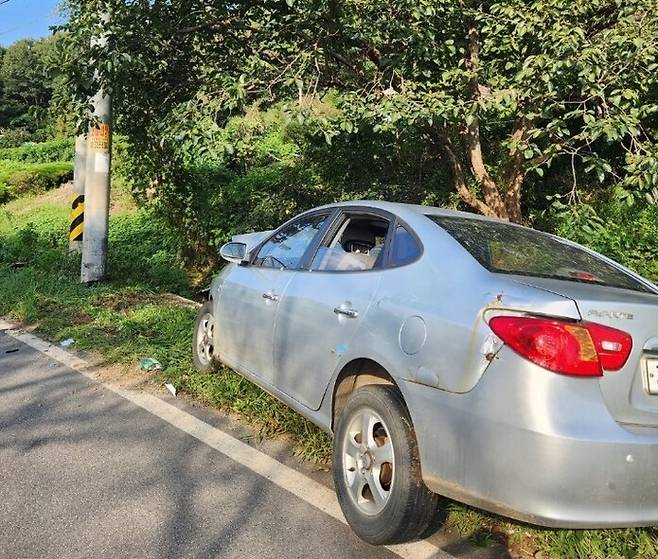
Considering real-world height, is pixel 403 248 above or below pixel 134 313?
above

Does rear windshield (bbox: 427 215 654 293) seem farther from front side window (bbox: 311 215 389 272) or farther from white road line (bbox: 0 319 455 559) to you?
white road line (bbox: 0 319 455 559)

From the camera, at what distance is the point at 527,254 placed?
3.19 m

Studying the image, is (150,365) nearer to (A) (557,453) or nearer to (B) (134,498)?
(B) (134,498)

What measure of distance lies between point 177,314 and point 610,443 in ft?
18.5

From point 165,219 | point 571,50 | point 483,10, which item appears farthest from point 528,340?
point 165,219

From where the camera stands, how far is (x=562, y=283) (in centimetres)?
277

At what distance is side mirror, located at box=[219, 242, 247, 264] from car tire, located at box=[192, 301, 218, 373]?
585mm

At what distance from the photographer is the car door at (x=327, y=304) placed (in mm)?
3250

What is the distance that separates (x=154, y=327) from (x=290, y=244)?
3.06 metres

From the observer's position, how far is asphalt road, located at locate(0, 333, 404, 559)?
9.42 feet

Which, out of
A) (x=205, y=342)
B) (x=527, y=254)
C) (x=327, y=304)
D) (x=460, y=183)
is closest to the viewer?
(x=527, y=254)

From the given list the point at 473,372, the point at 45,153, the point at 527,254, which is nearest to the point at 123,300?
the point at 527,254

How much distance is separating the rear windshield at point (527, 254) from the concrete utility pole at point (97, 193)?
6466mm

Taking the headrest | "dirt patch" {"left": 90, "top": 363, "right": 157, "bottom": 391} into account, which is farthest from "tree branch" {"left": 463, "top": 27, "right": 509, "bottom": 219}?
"dirt patch" {"left": 90, "top": 363, "right": 157, "bottom": 391}
